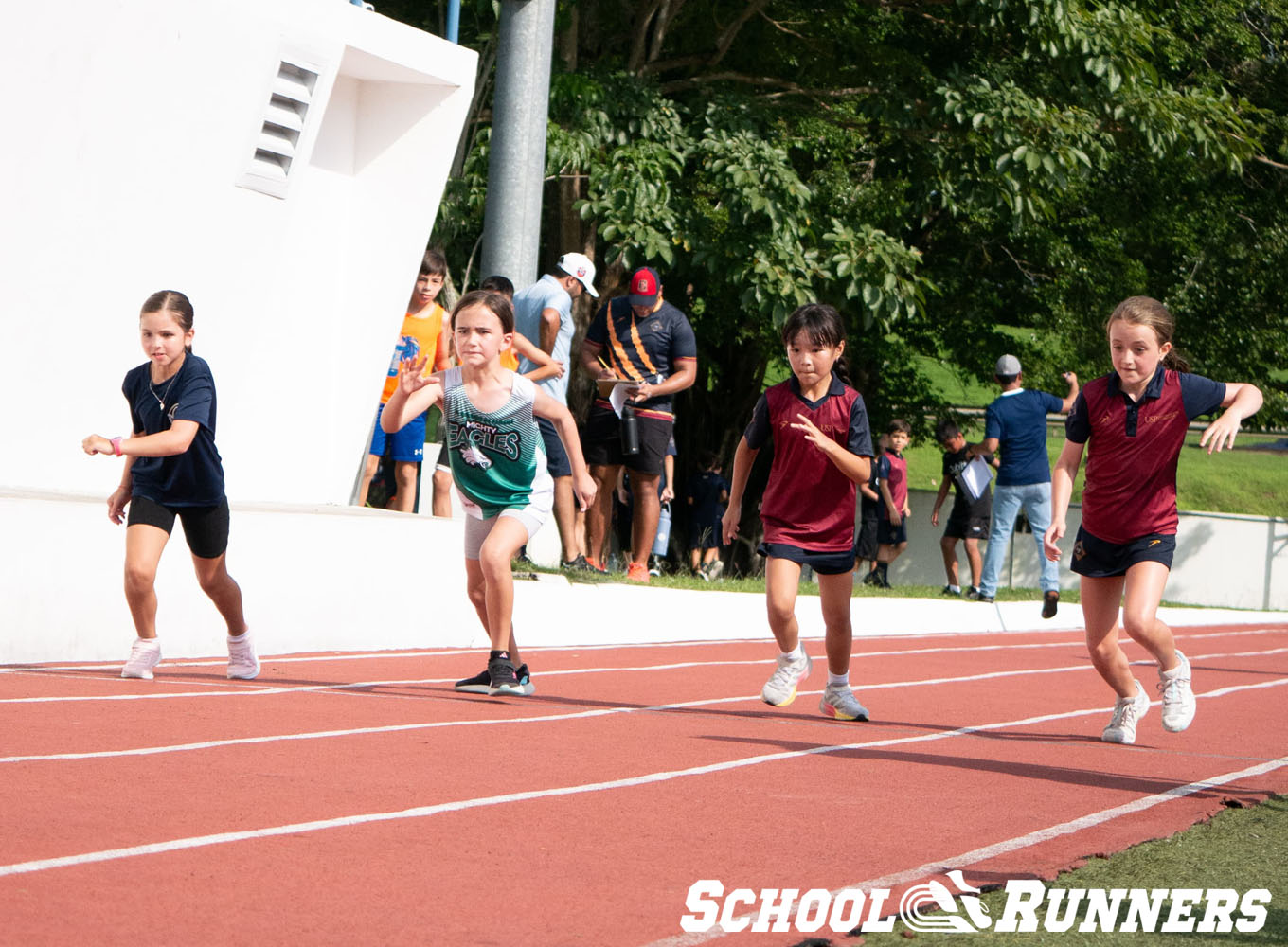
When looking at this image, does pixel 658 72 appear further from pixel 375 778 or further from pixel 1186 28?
pixel 375 778

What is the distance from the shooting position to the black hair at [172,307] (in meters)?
7.88

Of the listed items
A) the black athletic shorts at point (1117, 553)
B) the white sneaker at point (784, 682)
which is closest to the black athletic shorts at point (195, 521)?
the white sneaker at point (784, 682)

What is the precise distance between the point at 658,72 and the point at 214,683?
1242 centimetres

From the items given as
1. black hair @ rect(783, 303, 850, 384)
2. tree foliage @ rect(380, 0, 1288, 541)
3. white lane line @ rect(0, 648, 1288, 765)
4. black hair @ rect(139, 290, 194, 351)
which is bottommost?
white lane line @ rect(0, 648, 1288, 765)

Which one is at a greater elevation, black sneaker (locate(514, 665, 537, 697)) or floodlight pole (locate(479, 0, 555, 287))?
floodlight pole (locate(479, 0, 555, 287))

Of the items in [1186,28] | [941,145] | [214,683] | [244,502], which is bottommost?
[214,683]

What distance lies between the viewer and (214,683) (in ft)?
27.3

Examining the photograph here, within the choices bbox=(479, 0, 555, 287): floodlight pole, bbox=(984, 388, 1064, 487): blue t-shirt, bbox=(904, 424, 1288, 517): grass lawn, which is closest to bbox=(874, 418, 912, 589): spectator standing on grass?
bbox=(984, 388, 1064, 487): blue t-shirt

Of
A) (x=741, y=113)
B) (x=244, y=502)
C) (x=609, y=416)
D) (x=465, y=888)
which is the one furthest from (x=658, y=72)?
(x=465, y=888)

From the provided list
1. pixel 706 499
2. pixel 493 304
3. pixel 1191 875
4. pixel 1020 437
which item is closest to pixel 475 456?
pixel 493 304

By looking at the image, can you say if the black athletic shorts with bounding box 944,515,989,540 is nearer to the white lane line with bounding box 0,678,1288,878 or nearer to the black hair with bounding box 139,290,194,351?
the white lane line with bounding box 0,678,1288,878

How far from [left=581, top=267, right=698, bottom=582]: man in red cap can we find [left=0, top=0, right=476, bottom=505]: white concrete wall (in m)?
1.57

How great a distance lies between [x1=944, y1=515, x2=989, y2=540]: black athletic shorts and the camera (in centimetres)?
1814

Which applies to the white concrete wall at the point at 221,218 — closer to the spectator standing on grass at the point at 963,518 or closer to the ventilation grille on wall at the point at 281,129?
the ventilation grille on wall at the point at 281,129
